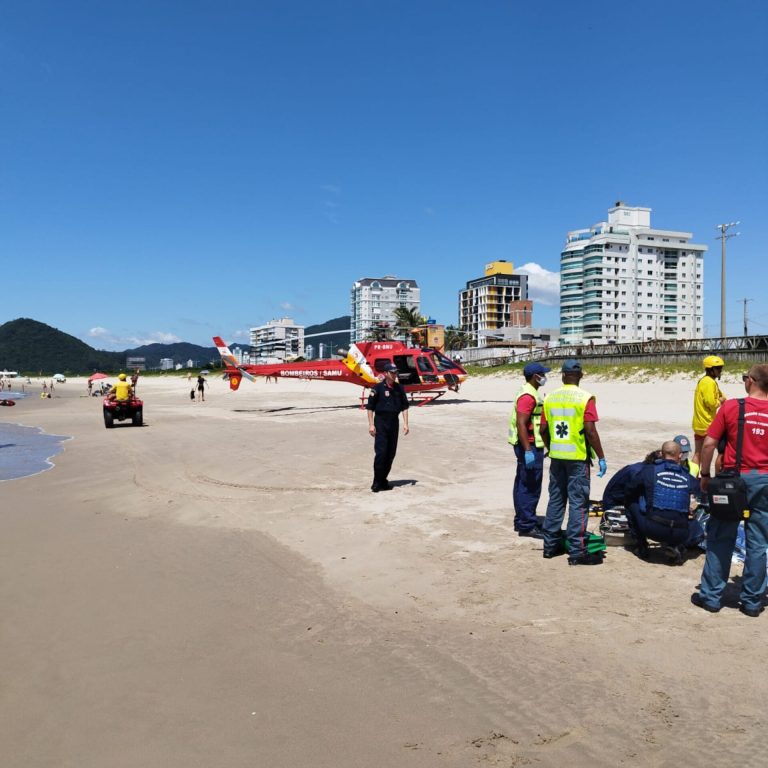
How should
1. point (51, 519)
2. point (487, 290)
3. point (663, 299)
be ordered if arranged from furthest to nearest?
point (487, 290), point (663, 299), point (51, 519)

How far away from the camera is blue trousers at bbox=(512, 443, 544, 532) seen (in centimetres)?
648

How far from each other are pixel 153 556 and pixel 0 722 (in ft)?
9.64

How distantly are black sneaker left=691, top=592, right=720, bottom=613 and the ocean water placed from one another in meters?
11.2

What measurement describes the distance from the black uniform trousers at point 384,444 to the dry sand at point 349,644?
0.45m

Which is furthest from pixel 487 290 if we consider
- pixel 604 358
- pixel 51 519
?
pixel 51 519

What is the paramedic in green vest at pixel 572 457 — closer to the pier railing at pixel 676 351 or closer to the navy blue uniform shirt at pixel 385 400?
the navy blue uniform shirt at pixel 385 400

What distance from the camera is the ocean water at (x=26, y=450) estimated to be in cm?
1169

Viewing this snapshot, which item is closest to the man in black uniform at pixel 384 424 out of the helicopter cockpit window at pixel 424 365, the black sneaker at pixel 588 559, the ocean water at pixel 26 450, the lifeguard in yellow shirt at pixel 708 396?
the black sneaker at pixel 588 559

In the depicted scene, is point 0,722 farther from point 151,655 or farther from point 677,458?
point 677,458

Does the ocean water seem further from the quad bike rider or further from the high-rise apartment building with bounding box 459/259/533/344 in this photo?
the high-rise apartment building with bounding box 459/259/533/344

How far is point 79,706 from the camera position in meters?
3.39

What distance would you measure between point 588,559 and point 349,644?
2725 mm

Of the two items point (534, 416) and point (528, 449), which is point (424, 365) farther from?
point (528, 449)

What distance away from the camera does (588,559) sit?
5660mm
